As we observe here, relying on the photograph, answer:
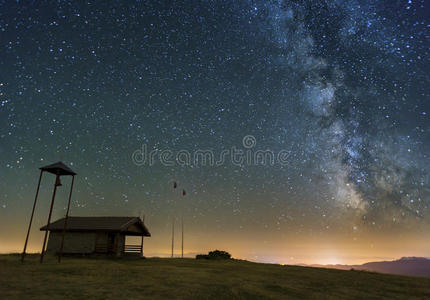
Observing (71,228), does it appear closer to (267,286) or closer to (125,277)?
(125,277)

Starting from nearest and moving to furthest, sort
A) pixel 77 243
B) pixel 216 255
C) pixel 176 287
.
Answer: pixel 176 287
pixel 77 243
pixel 216 255

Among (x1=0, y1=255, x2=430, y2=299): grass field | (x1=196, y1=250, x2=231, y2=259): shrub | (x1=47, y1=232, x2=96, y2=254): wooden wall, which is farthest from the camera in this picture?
(x1=196, y1=250, x2=231, y2=259): shrub

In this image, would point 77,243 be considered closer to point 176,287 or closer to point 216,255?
point 216,255

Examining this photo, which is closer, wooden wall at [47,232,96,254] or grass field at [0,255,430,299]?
grass field at [0,255,430,299]

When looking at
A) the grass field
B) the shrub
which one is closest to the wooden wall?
the shrub

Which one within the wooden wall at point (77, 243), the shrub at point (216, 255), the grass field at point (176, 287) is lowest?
the grass field at point (176, 287)

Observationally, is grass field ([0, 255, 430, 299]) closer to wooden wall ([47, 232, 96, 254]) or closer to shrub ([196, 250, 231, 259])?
wooden wall ([47, 232, 96, 254])

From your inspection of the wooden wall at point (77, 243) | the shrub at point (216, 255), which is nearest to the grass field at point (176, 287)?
the wooden wall at point (77, 243)

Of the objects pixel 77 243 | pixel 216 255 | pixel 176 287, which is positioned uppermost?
pixel 77 243

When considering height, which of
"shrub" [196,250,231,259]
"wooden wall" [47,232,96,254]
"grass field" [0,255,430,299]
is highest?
"wooden wall" [47,232,96,254]

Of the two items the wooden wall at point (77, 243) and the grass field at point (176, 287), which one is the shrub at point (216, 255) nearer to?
the wooden wall at point (77, 243)

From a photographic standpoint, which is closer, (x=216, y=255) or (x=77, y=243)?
(x=77, y=243)

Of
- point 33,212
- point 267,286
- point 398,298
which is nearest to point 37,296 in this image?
point 267,286

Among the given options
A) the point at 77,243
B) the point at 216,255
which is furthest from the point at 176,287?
the point at 77,243
